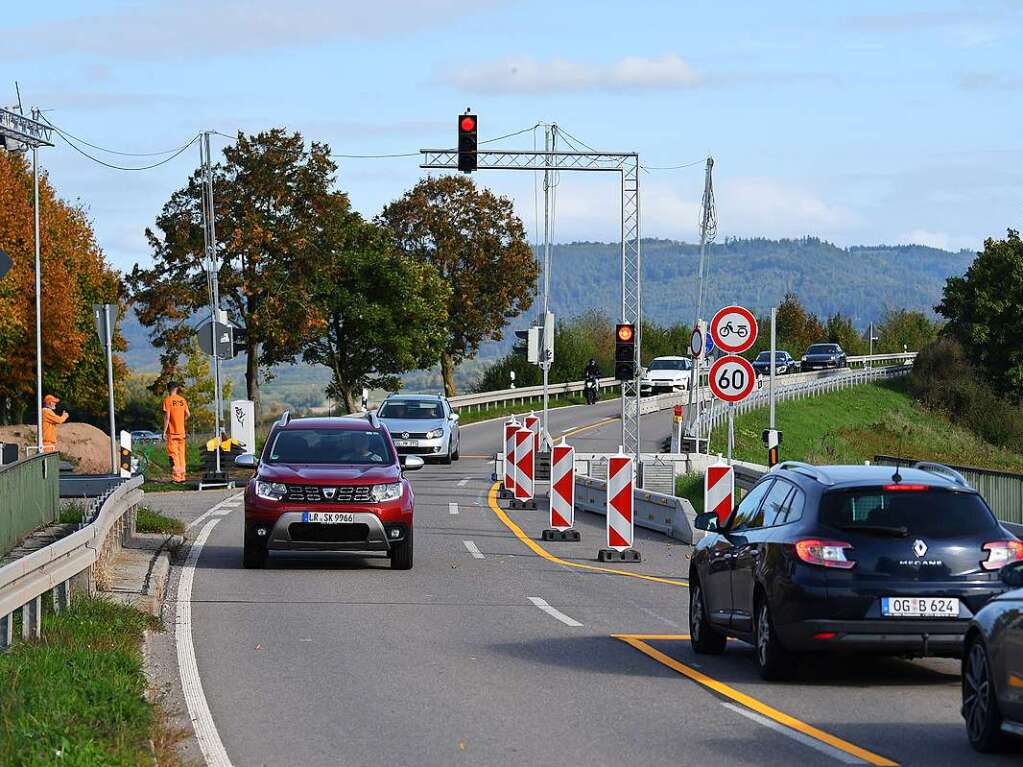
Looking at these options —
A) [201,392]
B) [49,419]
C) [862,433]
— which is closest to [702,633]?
[49,419]

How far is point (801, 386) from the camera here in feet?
245

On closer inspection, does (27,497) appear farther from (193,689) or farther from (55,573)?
(193,689)

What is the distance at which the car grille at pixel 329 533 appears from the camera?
18.5 m

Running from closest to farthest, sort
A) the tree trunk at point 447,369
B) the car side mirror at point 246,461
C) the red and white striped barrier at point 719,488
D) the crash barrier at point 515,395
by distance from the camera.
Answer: the car side mirror at point 246,461 < the red and white striped barrier at point 719,488 < the crash barrier at point 515,395 < the tree trunk at point 447,369

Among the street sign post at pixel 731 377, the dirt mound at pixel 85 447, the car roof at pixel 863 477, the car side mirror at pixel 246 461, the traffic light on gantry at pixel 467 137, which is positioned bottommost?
the dirt mound at pixel 85 447

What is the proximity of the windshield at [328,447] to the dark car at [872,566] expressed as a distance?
876 cm

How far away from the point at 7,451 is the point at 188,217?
4437 centimetres

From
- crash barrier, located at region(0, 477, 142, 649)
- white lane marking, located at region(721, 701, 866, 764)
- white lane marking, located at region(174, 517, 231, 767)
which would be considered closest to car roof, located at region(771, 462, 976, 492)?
white lane marking, located at region(721, 701, 866, 764)

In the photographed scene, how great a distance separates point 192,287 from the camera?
6850 centimetres

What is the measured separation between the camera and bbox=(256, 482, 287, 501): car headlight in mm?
18516

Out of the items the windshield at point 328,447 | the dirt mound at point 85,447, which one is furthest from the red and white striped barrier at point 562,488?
the dirt mound at point 85,447

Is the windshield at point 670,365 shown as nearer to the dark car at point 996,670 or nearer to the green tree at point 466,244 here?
the green tree at point 466,244

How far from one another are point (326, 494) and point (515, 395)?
52.2 meters

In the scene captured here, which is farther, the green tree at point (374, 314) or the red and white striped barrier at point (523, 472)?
the green tree at point (374, 314)
